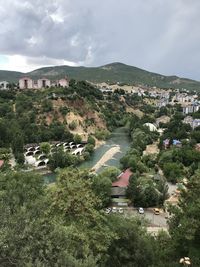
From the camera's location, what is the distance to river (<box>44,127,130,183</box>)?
158 feet

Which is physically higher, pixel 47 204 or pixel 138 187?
pixel 47 204

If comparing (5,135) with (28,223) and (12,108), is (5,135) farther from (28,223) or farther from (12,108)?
(28,223)

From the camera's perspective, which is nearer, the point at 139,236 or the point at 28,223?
the point at 28,223

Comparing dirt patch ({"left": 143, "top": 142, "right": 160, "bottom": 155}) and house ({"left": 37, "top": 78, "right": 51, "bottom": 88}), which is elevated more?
house ({"left": 37, "top": 78, "right": 51, "bottom": 88})

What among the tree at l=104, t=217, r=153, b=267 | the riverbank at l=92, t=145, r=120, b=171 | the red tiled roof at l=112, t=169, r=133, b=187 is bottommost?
the riverbank at l=92, t=145, r=120, b=171

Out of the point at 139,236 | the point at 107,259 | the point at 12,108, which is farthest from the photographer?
the point at 12,108

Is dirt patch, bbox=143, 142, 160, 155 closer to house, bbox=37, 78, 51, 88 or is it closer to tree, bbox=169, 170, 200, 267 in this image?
tree, bbox=169, 170, 200, 267

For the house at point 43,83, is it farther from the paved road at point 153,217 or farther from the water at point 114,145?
the paved road at point 153,217

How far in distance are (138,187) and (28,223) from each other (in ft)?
75.1

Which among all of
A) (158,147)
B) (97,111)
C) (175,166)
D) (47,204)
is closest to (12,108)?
(97,111)

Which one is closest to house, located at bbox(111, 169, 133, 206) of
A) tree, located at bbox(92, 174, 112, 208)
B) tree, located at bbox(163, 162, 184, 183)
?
tree, located at bbox(92, 174, 112, 208)

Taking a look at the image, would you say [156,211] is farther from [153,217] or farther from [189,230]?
[189,230]

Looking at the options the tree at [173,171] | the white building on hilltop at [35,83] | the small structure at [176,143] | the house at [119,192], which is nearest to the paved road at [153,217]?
the house at [119,192]

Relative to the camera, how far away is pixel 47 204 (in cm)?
1180
